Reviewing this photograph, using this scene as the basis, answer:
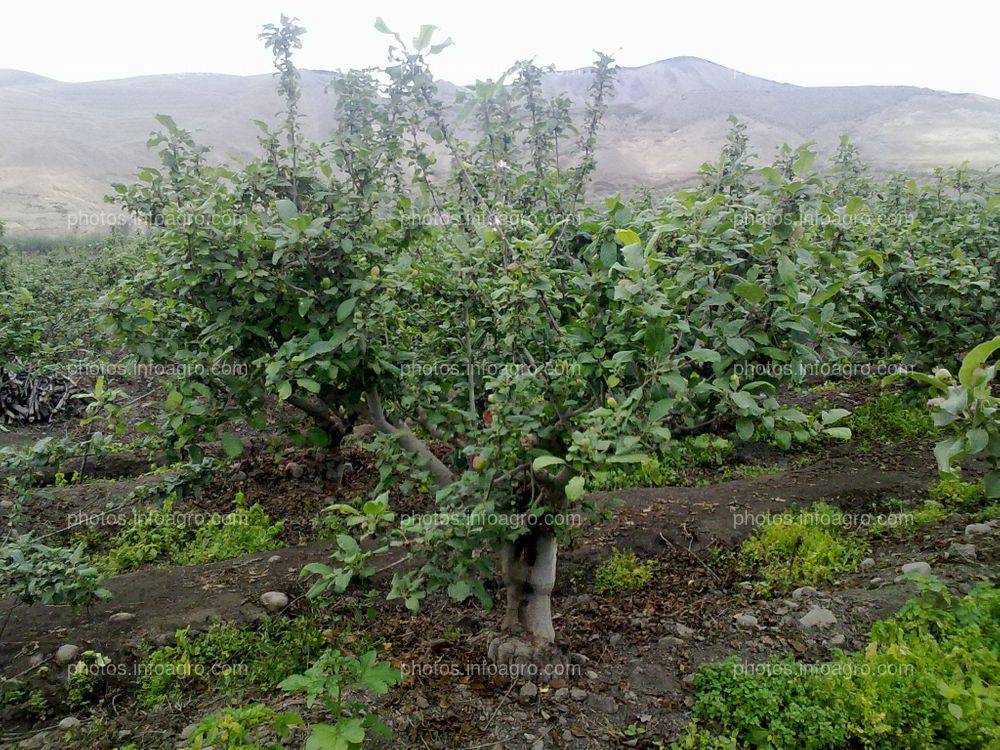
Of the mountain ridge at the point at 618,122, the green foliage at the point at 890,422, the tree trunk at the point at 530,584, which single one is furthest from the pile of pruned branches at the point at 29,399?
the mountain ridge at the point at 618,122

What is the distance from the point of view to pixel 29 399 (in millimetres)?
7648

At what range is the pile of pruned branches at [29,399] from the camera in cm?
757

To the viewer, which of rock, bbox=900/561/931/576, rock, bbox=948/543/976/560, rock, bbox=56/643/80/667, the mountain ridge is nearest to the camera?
rock, bbox=56/643/80/667

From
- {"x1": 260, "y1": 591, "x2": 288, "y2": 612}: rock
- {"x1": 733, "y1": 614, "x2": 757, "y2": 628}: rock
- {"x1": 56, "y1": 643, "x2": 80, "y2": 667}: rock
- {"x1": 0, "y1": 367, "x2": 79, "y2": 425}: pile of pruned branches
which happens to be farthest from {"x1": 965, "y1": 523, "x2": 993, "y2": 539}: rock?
{"x1": 0, "y1": 367, "x2": 79, "y2": 425}: pile of pruned branches

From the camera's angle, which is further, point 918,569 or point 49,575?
point 918,569

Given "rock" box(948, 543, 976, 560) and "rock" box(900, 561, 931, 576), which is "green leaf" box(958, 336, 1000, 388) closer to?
"rock" box(900, 561, 931, 576)

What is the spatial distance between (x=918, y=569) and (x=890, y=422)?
2980mm

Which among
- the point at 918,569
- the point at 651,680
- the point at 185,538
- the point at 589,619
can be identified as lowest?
the point at 185,538

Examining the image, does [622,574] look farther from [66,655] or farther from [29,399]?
[29,399]

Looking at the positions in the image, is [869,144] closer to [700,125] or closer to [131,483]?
[700,125]

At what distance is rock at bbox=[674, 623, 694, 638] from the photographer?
3485 mm

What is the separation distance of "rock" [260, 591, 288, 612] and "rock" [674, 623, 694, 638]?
2343mm

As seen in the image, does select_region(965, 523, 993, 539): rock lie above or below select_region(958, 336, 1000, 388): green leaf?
below

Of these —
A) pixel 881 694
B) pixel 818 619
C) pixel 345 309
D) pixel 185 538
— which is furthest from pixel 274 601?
pixel 881 694
